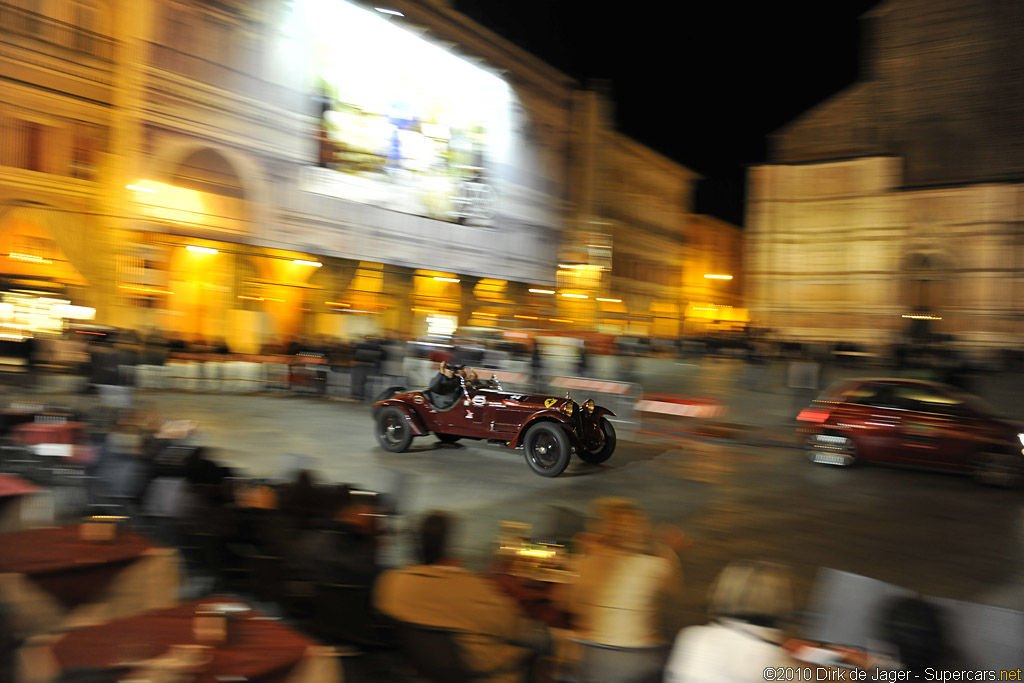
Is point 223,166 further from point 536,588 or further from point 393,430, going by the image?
point 536,588

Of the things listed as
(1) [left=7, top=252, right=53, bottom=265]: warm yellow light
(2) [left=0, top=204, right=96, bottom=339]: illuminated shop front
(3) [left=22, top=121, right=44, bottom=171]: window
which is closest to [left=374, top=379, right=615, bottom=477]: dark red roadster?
(2) [left=0, top=204, right=96, bottom=339]: illuminated shop front

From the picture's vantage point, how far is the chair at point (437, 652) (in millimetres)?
3359

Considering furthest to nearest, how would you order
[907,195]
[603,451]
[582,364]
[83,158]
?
[907,195] → [582,364] → [83,158] → [603,451]

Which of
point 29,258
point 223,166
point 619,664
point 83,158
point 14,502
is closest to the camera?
point 619,664

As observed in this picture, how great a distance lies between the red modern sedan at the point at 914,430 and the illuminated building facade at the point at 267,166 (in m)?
19.7

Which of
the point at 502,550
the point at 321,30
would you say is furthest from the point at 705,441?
the point at 321,30

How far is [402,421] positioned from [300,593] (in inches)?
311

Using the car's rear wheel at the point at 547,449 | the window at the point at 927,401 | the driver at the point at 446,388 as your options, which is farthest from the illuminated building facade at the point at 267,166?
the window at the point at 927,401

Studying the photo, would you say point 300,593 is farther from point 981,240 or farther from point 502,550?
point 981,240

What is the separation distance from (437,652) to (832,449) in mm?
10635

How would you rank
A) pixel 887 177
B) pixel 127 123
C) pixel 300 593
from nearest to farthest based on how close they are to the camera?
pixel 300 593
pixel 127 123
pixel 887 177

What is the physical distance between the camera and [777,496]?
1008 centimetres

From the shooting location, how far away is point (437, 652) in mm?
3377

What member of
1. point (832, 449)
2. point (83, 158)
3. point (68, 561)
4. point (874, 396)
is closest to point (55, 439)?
point (68, 561)
